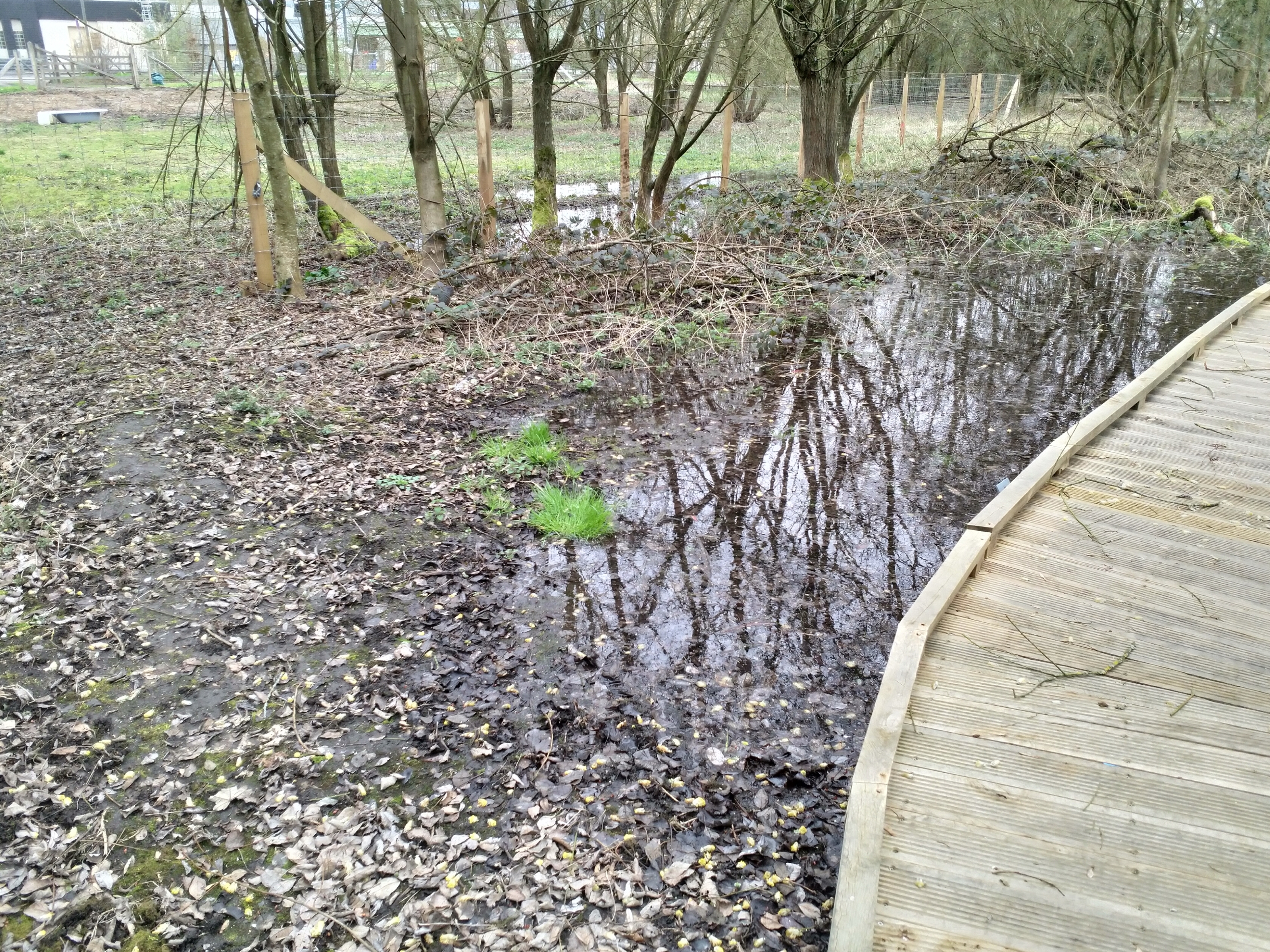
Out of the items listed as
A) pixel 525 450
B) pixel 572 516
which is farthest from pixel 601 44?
pixel 572 516

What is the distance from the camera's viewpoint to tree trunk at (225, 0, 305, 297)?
7711mm

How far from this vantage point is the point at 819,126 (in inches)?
569

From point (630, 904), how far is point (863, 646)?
174 centimetres

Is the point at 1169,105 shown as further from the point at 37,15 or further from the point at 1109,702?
the point at 37,15

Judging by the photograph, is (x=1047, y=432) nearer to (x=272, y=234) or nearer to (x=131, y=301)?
(x=131, y=301)

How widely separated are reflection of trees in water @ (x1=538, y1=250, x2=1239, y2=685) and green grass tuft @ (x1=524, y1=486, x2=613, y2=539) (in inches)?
5.3

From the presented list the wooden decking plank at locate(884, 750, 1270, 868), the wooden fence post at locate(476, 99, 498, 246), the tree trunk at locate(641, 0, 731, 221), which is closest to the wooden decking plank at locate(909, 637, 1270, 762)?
the wooden decking plank at locate(884, 750, 1270, 868)

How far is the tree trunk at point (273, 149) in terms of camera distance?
771cm

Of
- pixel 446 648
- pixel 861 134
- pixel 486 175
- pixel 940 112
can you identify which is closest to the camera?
pixel 446 648

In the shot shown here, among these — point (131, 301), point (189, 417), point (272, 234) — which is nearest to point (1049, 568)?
point (189, 417)

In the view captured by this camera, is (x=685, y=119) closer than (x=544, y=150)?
No

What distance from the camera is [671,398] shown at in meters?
6.98

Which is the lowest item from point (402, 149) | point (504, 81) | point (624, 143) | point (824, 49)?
point (624, 143)

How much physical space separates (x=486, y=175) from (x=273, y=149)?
8.29 ft
